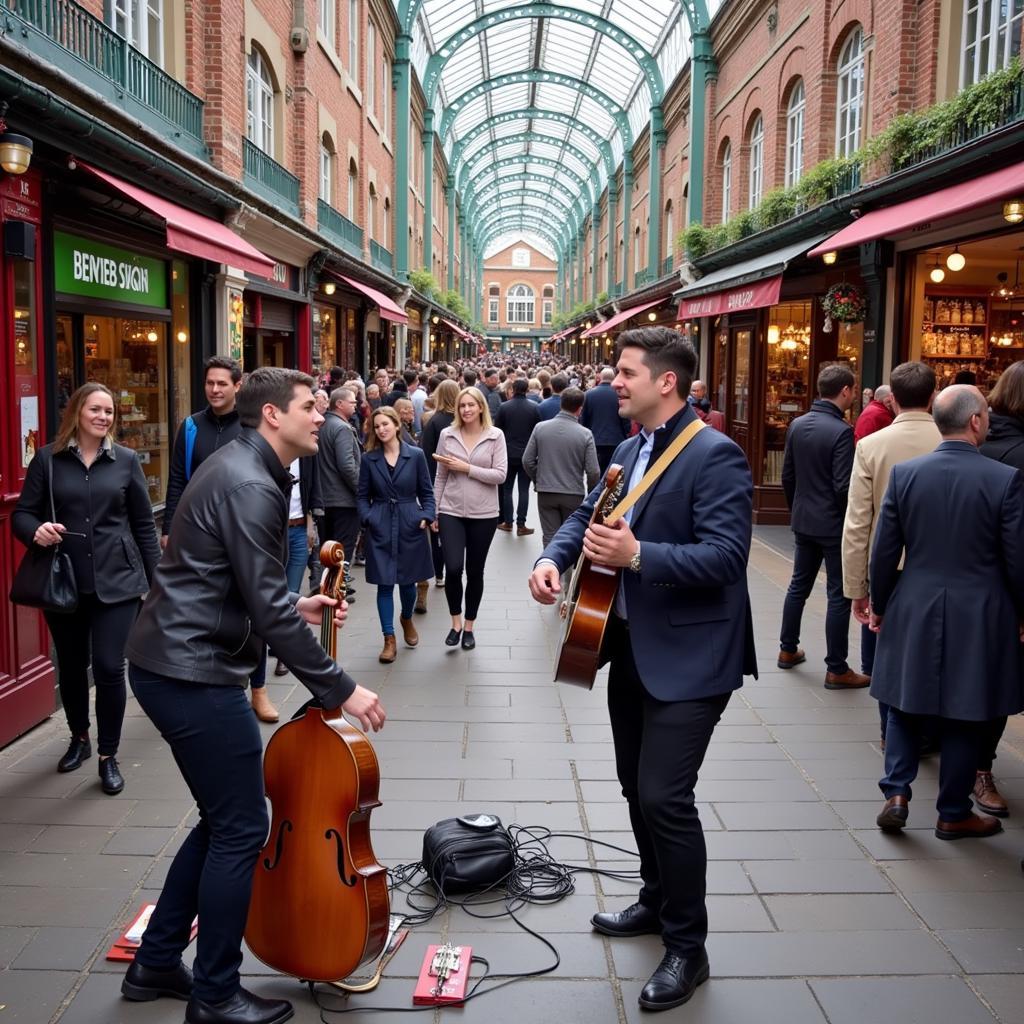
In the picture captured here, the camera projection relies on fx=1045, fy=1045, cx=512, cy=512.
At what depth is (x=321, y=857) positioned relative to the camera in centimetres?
298

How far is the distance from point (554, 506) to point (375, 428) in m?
2.19

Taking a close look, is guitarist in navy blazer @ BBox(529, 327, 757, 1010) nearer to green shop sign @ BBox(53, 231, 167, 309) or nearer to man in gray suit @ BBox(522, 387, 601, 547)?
green shop sign @ BBox(53, 231, 167, 309)

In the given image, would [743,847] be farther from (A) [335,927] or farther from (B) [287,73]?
(B) [287,73]

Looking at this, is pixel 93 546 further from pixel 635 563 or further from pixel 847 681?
pixel 847 681

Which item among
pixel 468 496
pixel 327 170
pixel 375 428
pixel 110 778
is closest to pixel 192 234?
pixel 375 428

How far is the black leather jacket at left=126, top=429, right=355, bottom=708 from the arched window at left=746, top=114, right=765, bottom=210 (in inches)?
661

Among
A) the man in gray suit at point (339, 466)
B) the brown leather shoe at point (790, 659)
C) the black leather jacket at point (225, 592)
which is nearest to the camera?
the black leather jacket at point (225, 592)

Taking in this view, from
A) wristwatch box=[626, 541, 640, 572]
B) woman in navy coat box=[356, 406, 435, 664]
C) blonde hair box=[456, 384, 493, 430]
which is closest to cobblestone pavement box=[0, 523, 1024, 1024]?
woman in navy coat box=[356, 406, 435, 664]

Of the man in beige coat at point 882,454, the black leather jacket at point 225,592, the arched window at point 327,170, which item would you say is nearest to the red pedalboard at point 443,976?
the black leather jacket at point 225,592

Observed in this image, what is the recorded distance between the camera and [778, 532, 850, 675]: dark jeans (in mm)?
6719

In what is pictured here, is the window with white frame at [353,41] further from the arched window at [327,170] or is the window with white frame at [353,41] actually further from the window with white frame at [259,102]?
the window with white frame at [259,102]

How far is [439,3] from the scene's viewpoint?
2969 cm

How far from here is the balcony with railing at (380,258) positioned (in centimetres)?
2320

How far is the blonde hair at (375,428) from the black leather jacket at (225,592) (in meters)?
4.43
